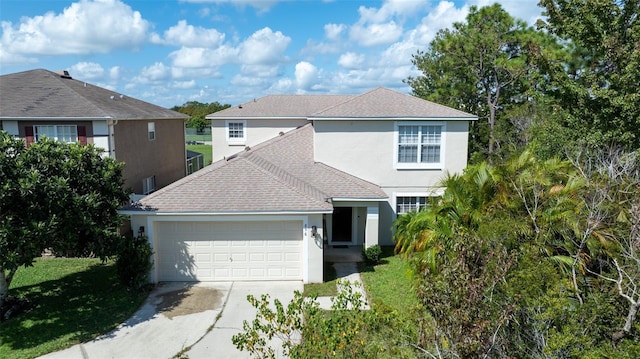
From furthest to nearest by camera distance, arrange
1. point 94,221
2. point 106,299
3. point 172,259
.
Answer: point 172,259 < point 106,299 < point 94,221

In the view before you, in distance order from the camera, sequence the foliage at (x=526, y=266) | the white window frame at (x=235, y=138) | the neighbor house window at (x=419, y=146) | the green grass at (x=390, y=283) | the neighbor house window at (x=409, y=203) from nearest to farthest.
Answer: the foliage at (x=526, y=266), the green grass at (x=390, y=283), the neighbor house window at (x=419, y=146), the neighbor house window at (x=409, y=203), the white window frame at (x=235, y=138)

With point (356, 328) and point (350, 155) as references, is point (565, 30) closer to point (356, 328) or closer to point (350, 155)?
Result: point (350, 155)

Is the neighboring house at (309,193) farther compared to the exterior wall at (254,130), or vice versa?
the exterior wall at (254,130)

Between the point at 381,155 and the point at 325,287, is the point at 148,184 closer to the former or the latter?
the point at 381,155

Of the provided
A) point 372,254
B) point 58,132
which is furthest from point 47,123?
point 372,254

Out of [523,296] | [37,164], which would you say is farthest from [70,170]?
[523,296]

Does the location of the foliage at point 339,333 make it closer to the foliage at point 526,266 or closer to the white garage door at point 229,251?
the foliage at point 526,266

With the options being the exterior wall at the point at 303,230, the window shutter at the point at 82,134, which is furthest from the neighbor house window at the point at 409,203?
the window shutter at the point at 82,134

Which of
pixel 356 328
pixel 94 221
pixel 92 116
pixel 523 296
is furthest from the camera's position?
pixel 92 116
